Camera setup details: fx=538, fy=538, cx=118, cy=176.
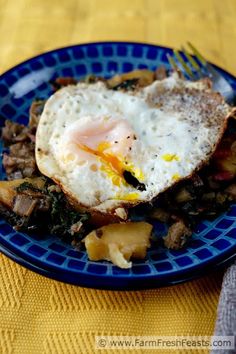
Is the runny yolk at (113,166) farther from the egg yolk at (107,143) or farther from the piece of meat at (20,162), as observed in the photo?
the piece of meat at (20,162)

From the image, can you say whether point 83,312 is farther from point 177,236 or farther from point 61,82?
point 61,82

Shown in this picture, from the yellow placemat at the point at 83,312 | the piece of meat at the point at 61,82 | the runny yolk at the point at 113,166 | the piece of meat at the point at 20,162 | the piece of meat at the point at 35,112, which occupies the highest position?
the piece of meat at the point at 61,82

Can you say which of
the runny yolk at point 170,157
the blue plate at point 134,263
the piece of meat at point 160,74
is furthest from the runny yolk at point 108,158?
the piece of meat at point 160,74

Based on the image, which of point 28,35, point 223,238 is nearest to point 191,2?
point 28,35

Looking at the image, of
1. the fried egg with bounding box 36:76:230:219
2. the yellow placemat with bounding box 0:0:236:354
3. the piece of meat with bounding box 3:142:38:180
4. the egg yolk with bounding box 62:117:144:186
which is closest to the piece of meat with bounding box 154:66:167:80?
the fried egg with bounding box 36:76:230:219

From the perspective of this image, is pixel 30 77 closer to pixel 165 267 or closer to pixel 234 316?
pixel 165 267

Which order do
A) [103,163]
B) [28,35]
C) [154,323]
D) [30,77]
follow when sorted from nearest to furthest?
[154,323] < [103,163] < [30,77] < [28,35]
